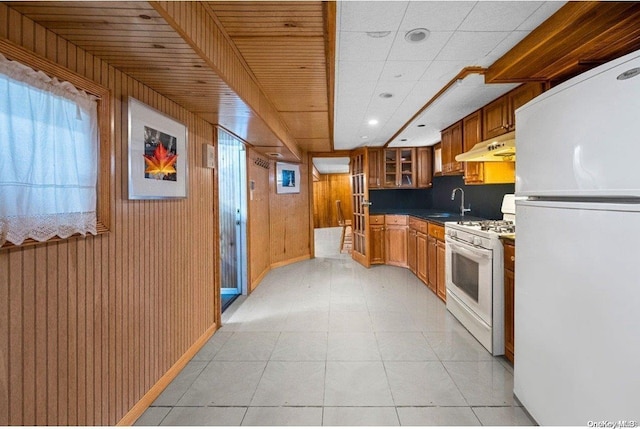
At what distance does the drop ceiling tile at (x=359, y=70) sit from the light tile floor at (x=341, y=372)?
2.17 m

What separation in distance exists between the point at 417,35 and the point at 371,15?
13.7 inches

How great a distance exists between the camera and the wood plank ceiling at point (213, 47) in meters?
1.08

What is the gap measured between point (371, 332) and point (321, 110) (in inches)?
89.1

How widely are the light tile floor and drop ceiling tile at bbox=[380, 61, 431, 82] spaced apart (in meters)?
2.17

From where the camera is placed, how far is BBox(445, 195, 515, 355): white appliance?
2234 millimetres

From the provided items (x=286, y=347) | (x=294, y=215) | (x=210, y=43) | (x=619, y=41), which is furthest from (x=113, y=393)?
(x=294, y=215)

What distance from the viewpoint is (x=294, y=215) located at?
559 cm

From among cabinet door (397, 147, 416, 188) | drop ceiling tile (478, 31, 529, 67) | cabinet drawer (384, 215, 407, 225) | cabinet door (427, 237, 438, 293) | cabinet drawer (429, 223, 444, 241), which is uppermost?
drop ceiling tile (478, 31, 529, 67)

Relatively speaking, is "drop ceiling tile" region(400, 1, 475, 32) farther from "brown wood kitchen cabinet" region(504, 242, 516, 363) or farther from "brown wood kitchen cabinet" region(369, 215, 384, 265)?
"brown wood kitchen cabinet" region(369, 215, 384, 265)

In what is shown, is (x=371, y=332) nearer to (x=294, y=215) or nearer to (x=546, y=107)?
(x=546, y=107)

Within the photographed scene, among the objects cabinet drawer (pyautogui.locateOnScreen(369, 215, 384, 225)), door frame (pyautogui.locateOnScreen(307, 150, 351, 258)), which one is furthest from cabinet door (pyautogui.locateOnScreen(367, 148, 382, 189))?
cabinet drawer (pyautogui.locateOnScreen(369, 215, 384, 225))

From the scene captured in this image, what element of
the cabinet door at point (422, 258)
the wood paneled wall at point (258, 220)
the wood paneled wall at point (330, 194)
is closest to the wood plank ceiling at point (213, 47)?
the wood paneled wall at point (258, 220)

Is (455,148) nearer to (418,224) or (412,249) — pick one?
(418,224)

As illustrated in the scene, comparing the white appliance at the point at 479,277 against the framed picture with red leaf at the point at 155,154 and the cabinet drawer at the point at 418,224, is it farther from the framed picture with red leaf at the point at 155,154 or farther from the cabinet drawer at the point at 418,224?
the framed picture with red leaf at the point at 155,154
